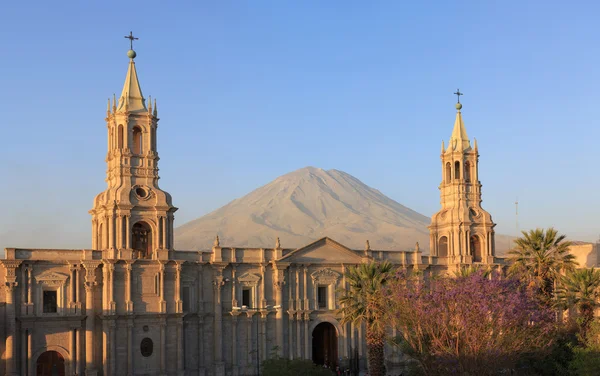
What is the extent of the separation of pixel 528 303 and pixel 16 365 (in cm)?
3413

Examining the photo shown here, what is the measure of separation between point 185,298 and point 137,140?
12671 mm

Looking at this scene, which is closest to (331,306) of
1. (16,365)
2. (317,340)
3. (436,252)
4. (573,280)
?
(317,340)

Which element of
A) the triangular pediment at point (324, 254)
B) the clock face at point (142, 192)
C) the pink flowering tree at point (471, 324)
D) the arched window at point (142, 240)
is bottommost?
the pink flowering tree at point (471, 324)

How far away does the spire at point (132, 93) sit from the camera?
60.5 meters

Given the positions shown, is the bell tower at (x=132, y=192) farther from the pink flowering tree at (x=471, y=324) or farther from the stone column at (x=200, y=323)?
the pink flowering tree at (x=471, y=324)

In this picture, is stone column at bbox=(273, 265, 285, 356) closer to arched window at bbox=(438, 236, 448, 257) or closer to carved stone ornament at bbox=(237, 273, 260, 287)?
carved stone ornament at bbox=(237, 273, 260, 287)

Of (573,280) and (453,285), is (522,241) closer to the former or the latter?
(573,280)

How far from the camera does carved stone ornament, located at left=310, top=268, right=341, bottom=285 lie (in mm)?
65375

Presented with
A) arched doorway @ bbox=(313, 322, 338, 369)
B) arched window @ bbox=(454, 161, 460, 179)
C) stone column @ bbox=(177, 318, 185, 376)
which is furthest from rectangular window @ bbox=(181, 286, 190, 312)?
arched window @ bbox=(454, 161, 460, 179)

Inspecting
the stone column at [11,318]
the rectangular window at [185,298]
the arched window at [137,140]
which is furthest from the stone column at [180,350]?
the arched window at [137,140]

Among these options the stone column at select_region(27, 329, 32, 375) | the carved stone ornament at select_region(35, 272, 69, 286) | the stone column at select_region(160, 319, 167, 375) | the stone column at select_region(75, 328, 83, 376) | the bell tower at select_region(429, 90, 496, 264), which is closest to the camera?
the stone column at select_region(27, 329, 32, 375)

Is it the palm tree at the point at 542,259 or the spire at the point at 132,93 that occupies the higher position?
the spire at the point at 132,93

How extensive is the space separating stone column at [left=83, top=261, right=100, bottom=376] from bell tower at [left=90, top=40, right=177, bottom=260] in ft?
5.14

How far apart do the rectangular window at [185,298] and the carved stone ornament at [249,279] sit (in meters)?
4.25
